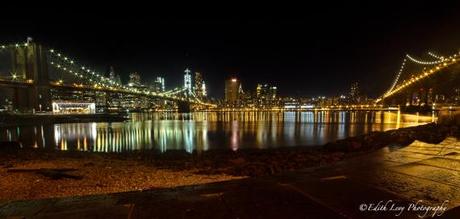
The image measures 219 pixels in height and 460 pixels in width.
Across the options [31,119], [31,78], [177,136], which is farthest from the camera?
[31,78]

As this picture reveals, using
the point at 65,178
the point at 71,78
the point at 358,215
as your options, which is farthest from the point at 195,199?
the point at 71,78

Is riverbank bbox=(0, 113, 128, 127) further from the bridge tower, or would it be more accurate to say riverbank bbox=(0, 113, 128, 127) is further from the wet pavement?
the wet pavement

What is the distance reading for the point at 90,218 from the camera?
2.31 m

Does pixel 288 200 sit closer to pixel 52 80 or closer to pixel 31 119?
pixel 31 119

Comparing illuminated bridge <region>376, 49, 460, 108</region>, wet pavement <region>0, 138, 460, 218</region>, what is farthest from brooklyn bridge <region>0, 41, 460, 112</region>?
wet pavement <region>0, 138, 460, 218</region>

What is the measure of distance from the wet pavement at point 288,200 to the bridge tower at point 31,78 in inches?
2050

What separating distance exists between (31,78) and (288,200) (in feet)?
187

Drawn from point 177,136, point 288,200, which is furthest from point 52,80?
point 288,200

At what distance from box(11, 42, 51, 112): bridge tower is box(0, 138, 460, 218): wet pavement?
171 ft

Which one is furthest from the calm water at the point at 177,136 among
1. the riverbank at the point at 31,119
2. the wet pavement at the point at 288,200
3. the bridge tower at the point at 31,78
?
the wet pavement at the point at 288,200

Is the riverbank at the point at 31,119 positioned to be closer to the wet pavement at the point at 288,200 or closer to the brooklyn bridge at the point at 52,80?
the brooklyn bridge at the point at 52,80

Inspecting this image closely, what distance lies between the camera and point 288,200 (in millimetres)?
2557

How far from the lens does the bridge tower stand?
1917 inches

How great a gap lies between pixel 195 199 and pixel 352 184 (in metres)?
1.44
